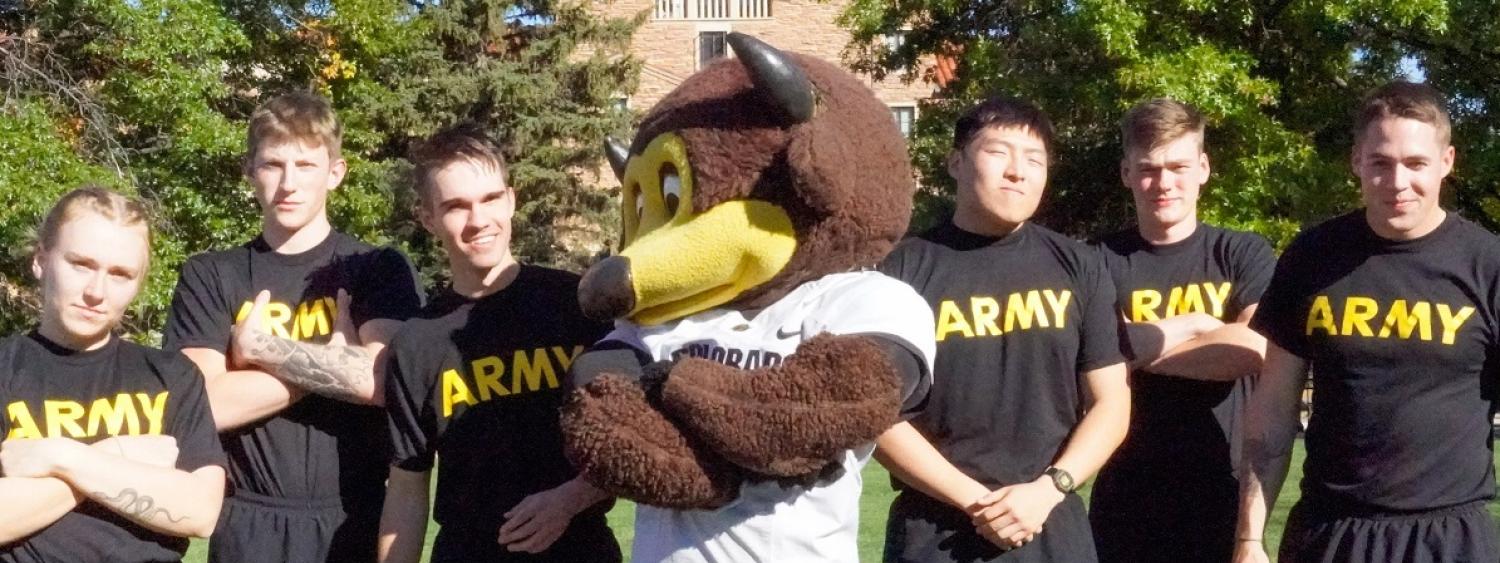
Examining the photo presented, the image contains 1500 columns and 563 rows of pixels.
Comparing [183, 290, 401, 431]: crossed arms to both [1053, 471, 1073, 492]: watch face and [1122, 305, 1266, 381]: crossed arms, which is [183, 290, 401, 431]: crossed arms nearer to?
[1053, 471, 1073, 492]: watch face

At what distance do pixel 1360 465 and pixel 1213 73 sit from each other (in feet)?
50.4

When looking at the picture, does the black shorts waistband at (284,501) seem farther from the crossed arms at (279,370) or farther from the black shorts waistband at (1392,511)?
the black shorts waistband at (1392,511)

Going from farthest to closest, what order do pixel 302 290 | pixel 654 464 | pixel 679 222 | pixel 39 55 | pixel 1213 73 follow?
pixel 39 55 < pixel 1213 73 < pixel 302 290 < pixel 679 222 < pixel 654 464

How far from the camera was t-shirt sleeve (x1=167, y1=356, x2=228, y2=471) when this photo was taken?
13.2 feet

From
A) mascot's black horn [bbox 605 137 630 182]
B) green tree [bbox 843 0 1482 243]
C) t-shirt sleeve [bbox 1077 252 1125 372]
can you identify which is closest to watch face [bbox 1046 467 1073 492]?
t-shirt sleeve [bbox 1077 252 1125 372]

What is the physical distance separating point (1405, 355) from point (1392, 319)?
0.33 ft

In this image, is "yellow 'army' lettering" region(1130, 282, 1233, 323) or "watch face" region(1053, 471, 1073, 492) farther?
"yellow 'army' lettering" region(1130, 282, 1233, 323)

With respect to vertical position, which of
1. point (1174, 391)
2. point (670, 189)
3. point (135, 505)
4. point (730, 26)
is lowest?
point (135, 505)

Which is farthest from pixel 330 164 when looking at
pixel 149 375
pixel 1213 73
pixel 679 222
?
pixel 1213 73

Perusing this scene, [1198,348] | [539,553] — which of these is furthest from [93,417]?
[1198,348]

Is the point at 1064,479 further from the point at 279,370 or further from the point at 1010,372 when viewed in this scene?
the point at 279,370

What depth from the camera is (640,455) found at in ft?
9.58

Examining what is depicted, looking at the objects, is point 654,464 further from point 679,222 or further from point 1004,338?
point 1004,338

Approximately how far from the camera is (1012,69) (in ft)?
72.2
